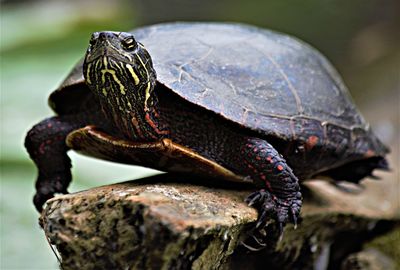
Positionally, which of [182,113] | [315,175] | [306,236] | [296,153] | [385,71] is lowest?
[385,71]

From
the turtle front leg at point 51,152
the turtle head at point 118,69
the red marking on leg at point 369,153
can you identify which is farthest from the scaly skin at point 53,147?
the red marking on leg at point 369,153

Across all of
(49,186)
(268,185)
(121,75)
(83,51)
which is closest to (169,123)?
(121,75)

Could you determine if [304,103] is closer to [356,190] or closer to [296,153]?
[296,153]

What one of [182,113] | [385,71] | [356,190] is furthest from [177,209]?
[385,71]

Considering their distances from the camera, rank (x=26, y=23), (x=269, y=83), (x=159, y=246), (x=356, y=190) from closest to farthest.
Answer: (x=159, y=246)
(x=269, y=83)
(x=356, y=190)
(x=26, y=23)

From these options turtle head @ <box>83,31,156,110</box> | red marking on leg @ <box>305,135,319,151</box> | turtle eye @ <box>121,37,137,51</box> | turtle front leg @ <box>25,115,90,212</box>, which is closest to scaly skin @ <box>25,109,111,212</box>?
turtle front leg @ <box>25,115,90,212</box>

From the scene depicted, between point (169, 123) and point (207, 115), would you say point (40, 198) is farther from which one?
point (207, 115)
